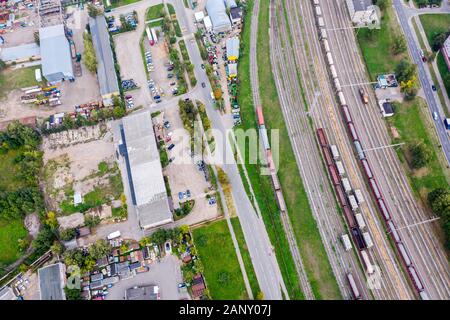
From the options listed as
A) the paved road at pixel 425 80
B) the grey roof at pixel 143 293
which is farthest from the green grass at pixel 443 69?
the grey roof at pixel 143 293

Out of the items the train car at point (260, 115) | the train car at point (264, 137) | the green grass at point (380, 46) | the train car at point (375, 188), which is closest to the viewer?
the train car at point (375, 188)

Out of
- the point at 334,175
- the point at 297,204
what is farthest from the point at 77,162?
the point at 334,175

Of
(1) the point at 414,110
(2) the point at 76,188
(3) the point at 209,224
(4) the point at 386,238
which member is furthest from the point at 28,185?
(1) the point at 414,110

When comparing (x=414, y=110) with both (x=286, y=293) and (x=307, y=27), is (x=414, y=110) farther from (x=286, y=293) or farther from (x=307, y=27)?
(x=286, y=293)

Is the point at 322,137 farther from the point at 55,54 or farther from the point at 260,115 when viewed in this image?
the point at 55,54

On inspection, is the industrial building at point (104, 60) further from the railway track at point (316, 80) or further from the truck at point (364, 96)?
the truck at point (364, 96)
